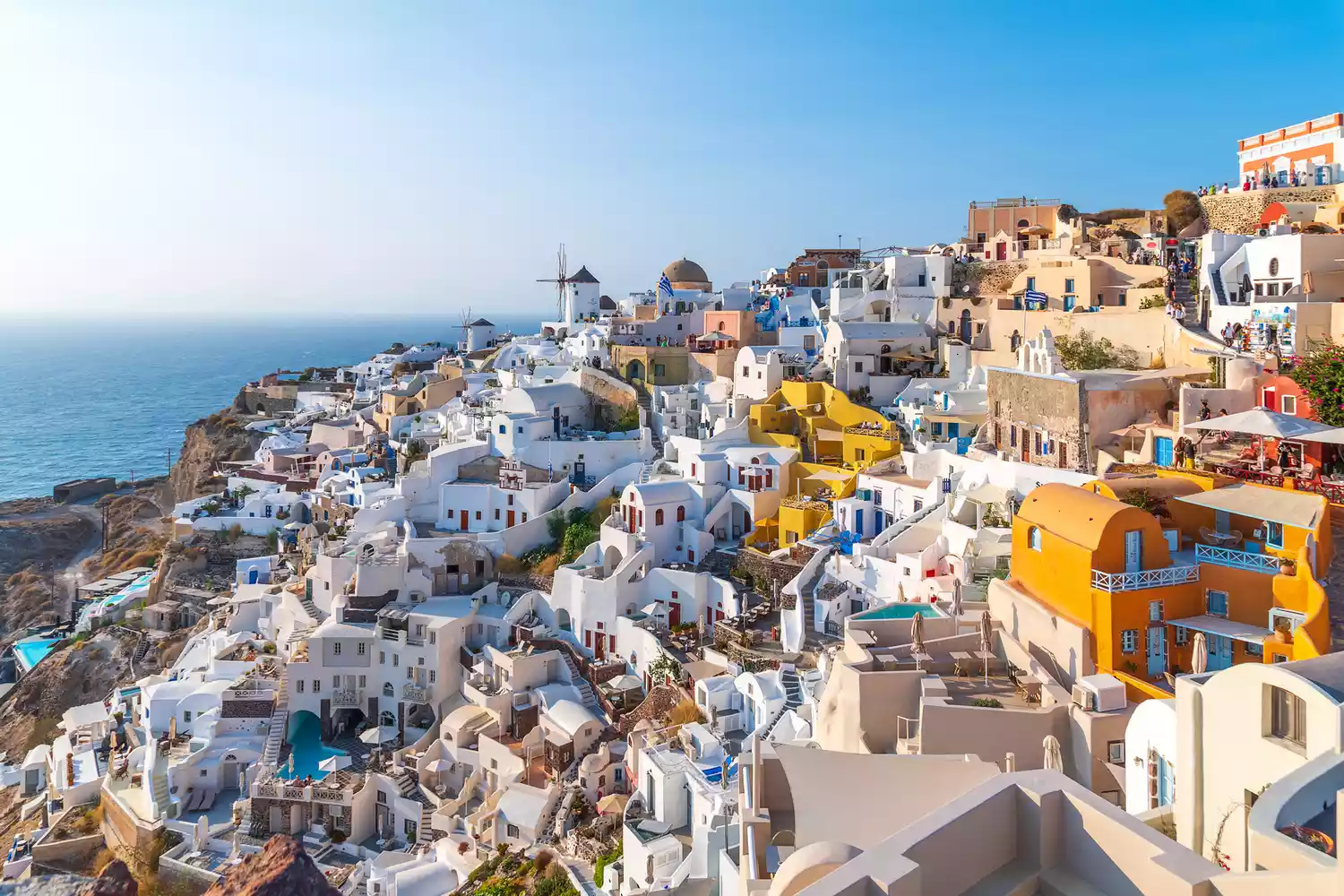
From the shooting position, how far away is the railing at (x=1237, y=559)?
35.1 ft

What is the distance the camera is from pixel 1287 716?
220 inches

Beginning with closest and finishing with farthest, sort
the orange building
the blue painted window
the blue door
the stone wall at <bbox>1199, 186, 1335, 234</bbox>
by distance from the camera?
the orange building
the blue painted window
the blue door
the stone wall at <bbox>1199, 186, 1335, 234</bbox>

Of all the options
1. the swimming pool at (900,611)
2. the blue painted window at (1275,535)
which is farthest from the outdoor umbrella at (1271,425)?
the swimming pool at (900,611)

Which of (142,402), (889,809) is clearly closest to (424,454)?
(889,809)

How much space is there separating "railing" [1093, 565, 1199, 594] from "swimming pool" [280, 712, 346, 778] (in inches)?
627

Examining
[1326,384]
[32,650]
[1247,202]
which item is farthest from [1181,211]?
[32,650]

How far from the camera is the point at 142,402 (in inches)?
3944

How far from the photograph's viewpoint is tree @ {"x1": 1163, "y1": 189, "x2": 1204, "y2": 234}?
98.1 feet

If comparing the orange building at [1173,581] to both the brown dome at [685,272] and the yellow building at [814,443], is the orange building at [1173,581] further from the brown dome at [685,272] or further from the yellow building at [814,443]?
the brown dome at [685,272]

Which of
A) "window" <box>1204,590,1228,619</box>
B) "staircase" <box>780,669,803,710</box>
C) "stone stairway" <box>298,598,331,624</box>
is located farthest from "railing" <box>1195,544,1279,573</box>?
"stone stairway" <box>298,598,331,624</box>

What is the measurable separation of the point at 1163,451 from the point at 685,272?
30.5m

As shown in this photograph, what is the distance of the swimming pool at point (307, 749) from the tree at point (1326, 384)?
62.0ft

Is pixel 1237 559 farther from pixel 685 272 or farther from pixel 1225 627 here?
pixel 685 272

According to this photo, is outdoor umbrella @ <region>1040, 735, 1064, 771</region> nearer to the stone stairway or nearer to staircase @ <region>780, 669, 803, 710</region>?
staircase @ <region>780, 669, 803, 710</region>
